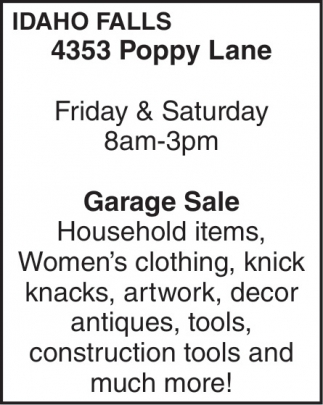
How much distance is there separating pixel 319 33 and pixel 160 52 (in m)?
0.80

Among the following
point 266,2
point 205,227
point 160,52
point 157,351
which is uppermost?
point 266,2

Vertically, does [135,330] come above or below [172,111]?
below

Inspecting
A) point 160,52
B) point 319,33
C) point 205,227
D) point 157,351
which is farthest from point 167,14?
point 157,351

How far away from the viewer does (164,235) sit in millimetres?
4254

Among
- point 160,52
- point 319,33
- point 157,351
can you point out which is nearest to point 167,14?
point 160,52

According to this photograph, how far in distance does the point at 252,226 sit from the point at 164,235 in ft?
1.38

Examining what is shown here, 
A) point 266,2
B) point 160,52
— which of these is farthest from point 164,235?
point 266,2

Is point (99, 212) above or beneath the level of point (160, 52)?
beneath

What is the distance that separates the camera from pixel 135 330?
14.0 feet

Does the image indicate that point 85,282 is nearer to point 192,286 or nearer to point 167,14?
point 192,286

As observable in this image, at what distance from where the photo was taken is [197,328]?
4273 mm

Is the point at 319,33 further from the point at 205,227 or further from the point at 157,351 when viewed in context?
the point at 157,351

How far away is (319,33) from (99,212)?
1.39 m

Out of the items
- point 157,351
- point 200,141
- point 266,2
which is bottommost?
point 157,351
